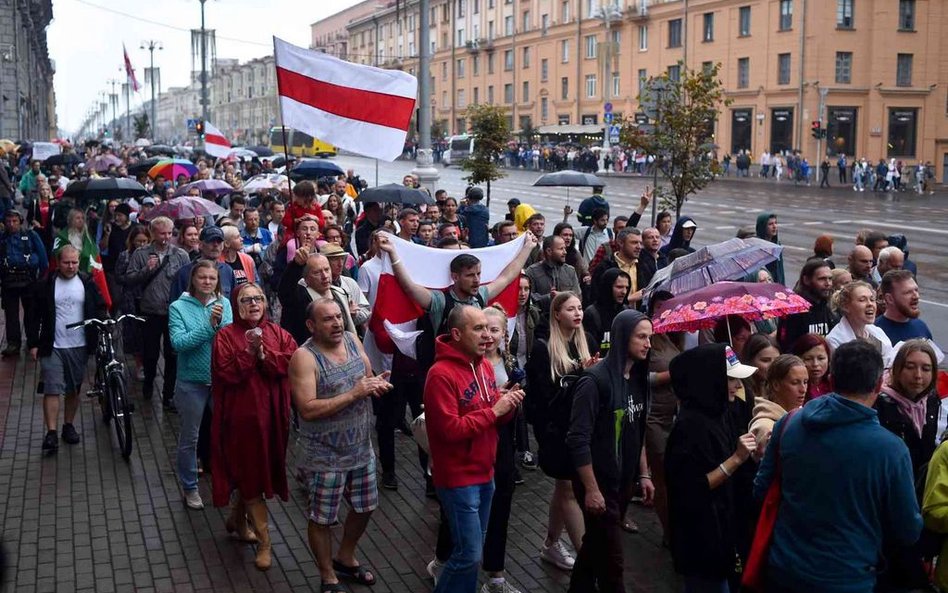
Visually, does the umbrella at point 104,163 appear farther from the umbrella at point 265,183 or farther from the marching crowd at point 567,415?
the marching crowd at point 567,415

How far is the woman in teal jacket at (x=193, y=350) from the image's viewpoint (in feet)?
24.2

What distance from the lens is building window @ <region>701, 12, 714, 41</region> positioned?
6194 centimetres

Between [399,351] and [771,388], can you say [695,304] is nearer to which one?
[771,388]

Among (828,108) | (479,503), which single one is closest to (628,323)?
(479,503)

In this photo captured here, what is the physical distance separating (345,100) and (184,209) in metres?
3.33

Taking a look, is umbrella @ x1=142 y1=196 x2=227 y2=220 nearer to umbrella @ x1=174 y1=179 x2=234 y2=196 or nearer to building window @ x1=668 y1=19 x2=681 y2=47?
umbrella @ x1=174 y1=179 x2=234 y2=196

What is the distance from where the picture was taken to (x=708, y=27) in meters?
62.4

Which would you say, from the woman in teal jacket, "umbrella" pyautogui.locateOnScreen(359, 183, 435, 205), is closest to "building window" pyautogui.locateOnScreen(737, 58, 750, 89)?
"umbrella" pyautogui.locateOnScreen(359, 183, 435, 205)

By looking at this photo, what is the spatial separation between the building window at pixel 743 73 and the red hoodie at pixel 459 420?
5727cm

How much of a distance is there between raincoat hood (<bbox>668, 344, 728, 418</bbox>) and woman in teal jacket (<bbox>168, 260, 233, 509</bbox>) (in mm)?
3422

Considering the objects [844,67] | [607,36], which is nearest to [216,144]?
[844,67]

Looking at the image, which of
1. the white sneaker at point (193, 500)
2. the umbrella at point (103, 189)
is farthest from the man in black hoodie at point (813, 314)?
the umbrella at point (103, 189)

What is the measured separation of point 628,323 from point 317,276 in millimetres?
2950

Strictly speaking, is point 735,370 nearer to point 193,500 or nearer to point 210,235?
point 193,500
